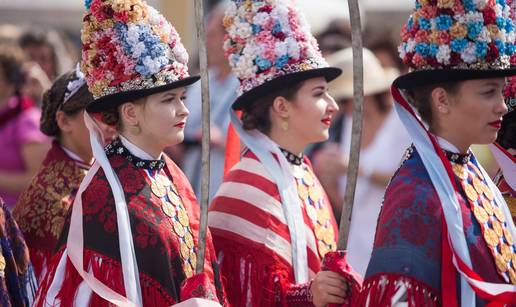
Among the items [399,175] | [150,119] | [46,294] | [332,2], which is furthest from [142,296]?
[332,2]

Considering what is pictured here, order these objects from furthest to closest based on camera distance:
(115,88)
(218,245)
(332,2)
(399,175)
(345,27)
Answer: (332,2) → (345,27) → (218,245) → (115,88) → (399,175)

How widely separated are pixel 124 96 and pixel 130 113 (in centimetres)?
10

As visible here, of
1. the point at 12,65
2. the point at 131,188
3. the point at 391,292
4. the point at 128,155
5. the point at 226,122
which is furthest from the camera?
the point at 226,122

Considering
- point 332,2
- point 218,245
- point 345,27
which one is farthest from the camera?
point 332,2

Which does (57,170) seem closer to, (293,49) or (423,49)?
(293,49)

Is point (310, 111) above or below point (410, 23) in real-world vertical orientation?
below

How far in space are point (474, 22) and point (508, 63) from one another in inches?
9.4

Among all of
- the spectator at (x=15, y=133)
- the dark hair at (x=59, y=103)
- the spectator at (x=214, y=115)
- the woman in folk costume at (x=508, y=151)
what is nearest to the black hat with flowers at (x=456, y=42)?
the woman in folk costume at (x=508, y=151)

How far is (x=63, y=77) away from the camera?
253 inches

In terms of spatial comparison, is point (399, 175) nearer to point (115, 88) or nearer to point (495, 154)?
point (495, 154)

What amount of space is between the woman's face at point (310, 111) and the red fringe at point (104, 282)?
52.2 inches

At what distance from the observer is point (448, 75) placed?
5059mm

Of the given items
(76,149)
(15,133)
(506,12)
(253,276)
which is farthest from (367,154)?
(506,12)

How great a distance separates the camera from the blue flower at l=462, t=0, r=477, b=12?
5.08m
